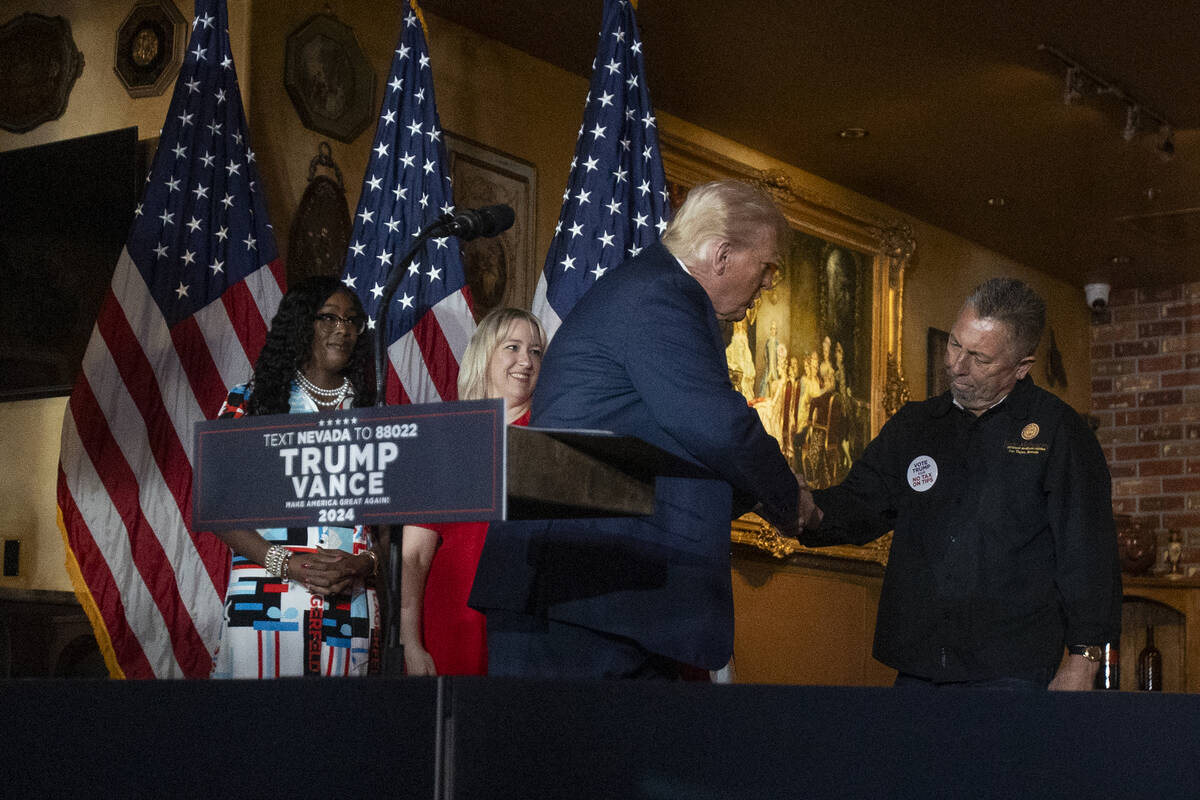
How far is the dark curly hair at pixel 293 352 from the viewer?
3.46m

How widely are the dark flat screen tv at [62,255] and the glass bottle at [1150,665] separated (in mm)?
6085

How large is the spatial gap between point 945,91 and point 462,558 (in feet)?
11.4

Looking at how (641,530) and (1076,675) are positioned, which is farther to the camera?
(1076,675)

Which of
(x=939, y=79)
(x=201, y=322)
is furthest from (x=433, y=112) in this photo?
(x=939, y=79)

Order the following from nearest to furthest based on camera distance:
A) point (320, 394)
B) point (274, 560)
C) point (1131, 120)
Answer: point (274, 560)
point (320, 394)
point (1131, 120)

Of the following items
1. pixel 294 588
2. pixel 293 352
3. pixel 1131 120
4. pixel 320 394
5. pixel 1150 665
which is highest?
pixel 1131 120

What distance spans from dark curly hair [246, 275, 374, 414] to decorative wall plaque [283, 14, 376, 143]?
135cm

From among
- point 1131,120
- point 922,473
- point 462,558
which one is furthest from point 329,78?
point 1131,120

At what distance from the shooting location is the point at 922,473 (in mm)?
3102

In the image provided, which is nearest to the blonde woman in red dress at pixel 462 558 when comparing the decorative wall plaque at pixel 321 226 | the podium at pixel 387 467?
the decorative wall plaque at pixel 321 226

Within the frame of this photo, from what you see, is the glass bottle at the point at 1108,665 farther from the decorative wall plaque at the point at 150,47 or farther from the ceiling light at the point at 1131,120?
the decorative wall plaque at the point at 150,47

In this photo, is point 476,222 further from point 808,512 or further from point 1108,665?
point 1108,665

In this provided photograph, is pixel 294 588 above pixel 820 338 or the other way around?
the other way around

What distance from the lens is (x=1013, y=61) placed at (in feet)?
18.6
